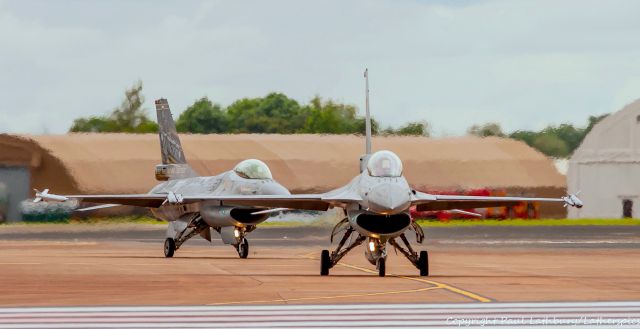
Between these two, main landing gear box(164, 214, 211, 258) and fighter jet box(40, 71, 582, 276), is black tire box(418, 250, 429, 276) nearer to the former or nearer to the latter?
fighter jet box(40, 71, 582, 276)

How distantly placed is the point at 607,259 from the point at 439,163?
1372 inches

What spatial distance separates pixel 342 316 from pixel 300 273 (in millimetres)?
11903

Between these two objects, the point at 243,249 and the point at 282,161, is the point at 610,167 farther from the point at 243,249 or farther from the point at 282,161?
the point at 243,249

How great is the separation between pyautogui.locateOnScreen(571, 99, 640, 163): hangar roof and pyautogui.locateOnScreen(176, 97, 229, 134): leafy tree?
79.7ft

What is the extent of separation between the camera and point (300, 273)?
98.6 feet

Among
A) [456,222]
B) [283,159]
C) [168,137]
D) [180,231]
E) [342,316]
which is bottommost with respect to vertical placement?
[456,222]

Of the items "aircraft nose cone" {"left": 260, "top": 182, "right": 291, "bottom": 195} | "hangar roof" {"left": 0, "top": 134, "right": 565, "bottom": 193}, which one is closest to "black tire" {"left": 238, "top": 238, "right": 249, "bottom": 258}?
"aircraft nose cone" {"left": 260, "top": 182, "right": 291, "bottom": 195}

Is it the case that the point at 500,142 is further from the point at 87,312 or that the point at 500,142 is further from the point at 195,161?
the point at 87,312

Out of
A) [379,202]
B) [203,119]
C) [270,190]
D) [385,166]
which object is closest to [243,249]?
[270,190]

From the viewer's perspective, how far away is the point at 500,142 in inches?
3017

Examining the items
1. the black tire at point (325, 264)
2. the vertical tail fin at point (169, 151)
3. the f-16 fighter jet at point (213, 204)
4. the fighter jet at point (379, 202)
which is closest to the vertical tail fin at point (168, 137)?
the vertical tail fin at point (169, 151)

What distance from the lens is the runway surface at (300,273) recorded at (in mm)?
21844

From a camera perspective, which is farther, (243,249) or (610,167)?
(610,167)

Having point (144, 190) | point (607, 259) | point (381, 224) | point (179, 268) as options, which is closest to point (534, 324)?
point (381, 224)
